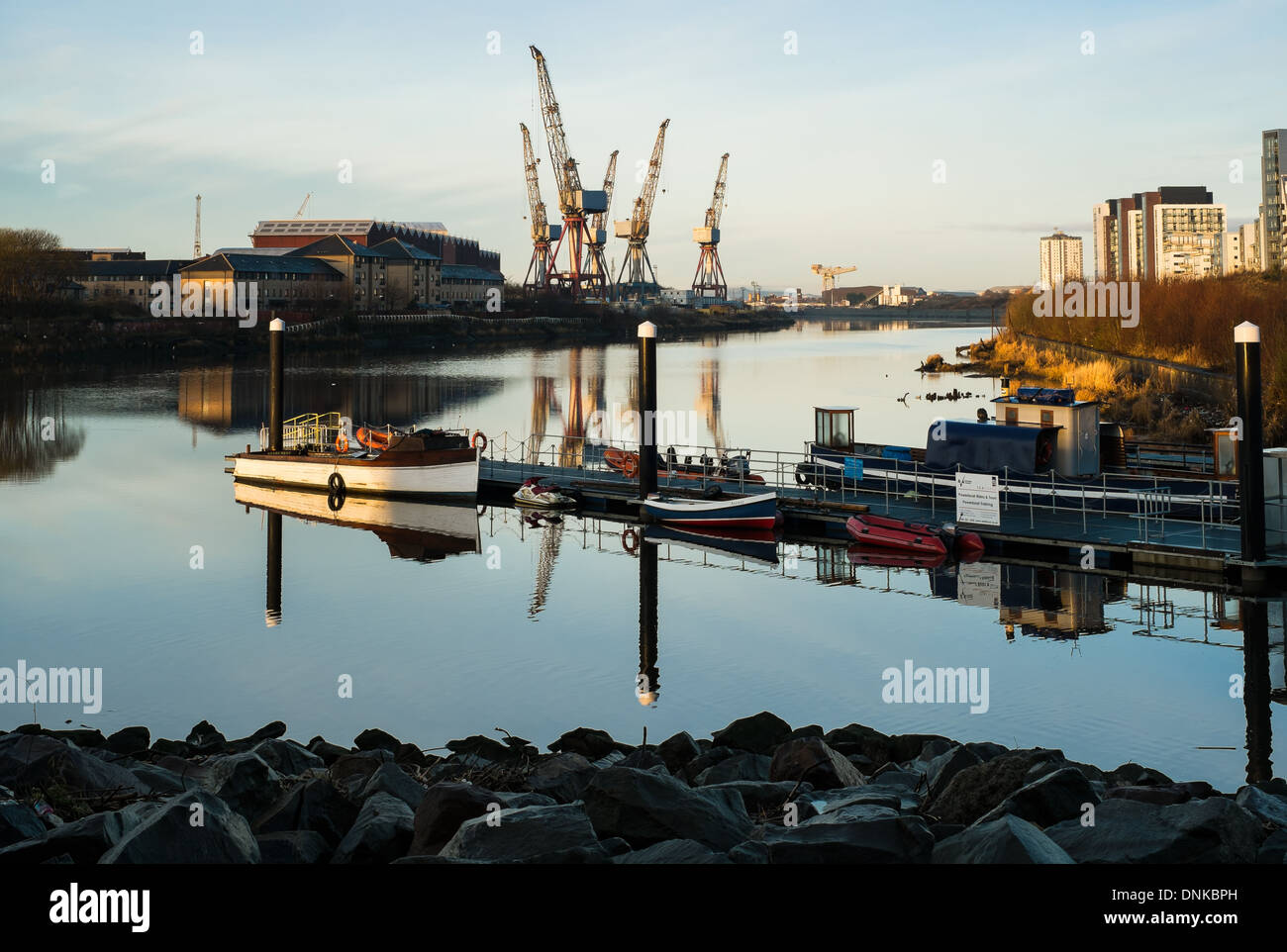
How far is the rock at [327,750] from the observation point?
1197 centimetres

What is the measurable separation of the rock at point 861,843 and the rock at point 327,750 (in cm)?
585

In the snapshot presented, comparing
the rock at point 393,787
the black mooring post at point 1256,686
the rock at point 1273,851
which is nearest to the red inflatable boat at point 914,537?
the black mooring post at point 1256,686

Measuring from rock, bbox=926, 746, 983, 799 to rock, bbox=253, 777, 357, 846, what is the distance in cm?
414

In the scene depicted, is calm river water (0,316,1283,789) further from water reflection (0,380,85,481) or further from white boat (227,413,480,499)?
water reflection (0,380,85,481)

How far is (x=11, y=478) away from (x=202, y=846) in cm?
3285

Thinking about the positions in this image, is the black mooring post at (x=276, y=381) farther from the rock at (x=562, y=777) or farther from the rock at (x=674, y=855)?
the rock at (x=674, y=855)

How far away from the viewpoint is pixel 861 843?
7.21 meters

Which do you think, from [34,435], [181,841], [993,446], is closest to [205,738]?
[181,841]

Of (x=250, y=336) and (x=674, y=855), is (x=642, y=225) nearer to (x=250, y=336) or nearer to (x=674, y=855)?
(x=250, y=336)

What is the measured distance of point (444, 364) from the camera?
87250 millimetres

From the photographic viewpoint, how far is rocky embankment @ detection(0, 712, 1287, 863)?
7.14 meters

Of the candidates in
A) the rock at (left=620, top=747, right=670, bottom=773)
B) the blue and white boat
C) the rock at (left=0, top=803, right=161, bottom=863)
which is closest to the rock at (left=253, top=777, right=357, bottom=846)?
the rock at (left=0, top=803, right=161, bottom=863)
